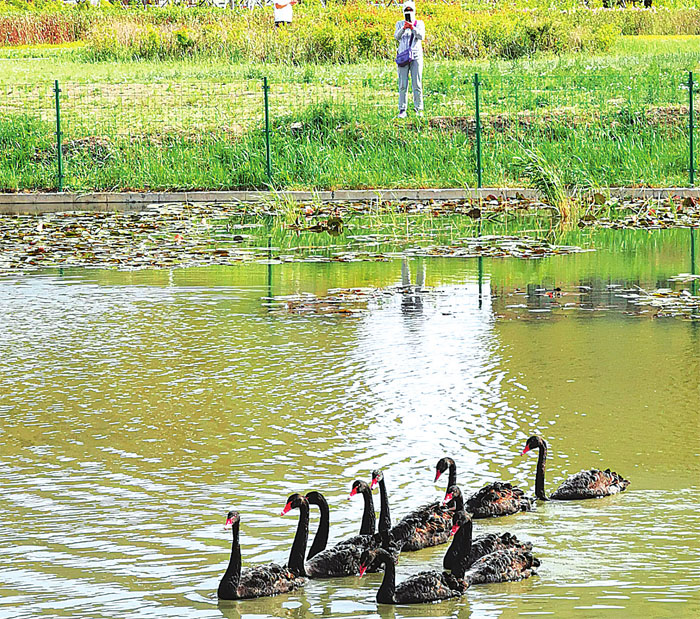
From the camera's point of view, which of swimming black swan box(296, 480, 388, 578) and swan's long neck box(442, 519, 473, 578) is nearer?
swan's long neck box(442, 519, 473, 578)

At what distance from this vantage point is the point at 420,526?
661 centimetres

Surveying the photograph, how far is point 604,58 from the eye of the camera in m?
38.5

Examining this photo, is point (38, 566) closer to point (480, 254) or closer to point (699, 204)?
point (480, 254)

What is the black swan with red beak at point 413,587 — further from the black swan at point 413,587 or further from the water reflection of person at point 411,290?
the water reflection of person at point 411,290

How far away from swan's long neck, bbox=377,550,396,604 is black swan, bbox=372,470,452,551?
1.78 feet

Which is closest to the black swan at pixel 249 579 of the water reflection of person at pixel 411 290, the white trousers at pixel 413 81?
the water reflection of person at pixel 411 290

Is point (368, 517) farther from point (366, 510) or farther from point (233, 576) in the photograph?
point (233, 576)

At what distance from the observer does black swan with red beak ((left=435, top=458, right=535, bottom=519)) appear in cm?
694

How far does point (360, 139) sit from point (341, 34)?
16.1 meters

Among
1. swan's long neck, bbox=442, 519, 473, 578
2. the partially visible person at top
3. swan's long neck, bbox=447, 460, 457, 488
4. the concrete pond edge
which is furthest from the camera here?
the partially visible person at top

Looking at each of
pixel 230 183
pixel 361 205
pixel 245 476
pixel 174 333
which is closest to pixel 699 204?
pixel 361 205

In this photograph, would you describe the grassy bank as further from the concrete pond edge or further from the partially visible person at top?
the concrete pond edge

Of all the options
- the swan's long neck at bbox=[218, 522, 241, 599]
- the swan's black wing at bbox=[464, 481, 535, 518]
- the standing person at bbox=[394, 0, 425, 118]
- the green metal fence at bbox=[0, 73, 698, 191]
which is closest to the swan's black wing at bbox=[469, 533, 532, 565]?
the swan's black wing at bbox=[464, 481, 535, 518]

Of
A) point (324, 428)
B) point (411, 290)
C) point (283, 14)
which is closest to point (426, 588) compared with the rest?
point (324, 428)
